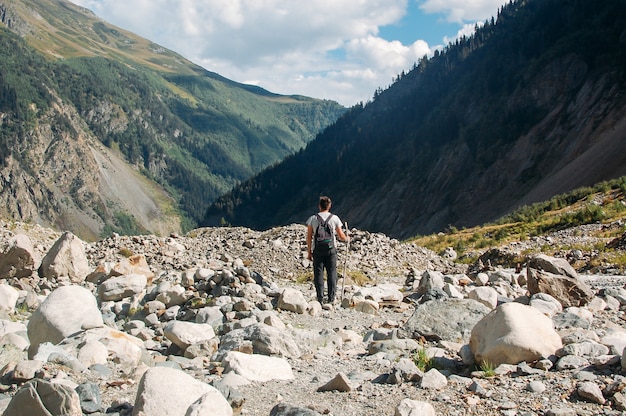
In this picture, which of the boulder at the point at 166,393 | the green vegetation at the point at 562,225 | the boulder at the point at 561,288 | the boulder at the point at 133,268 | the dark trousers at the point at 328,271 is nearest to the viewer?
the boulder at the point at 166,393

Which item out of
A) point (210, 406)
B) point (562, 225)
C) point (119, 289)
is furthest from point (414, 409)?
point (562, 225)

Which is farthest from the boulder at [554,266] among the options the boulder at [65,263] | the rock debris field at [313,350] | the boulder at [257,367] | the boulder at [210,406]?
the boulder at [65,263]

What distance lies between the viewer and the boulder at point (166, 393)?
4848mm

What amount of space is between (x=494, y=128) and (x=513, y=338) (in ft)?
264

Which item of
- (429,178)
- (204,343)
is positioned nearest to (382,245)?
(204,343)

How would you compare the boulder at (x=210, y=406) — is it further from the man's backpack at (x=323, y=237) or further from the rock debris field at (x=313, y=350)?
the man's backpack at (x=323, y=237)

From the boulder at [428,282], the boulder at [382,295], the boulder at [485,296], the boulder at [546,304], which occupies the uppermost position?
the boulder at [428,282]

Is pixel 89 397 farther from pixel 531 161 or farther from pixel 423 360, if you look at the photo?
pixel 531 161

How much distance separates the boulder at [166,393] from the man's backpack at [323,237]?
6.72 meters

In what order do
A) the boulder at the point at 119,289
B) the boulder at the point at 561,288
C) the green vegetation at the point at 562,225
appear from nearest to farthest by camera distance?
the boulder at the point at 561,288 < the boulder at the point at 119,289 < the green vegetation at the point at 562,225

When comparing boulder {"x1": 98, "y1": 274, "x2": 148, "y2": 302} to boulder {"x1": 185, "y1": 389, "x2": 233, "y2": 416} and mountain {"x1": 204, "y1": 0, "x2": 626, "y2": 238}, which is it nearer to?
boulder {"x1": 185, "y1": 389, "x2": 233, "y2": 416}

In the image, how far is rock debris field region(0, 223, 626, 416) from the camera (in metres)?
4.92

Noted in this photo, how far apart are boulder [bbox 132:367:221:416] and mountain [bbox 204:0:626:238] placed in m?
48.0

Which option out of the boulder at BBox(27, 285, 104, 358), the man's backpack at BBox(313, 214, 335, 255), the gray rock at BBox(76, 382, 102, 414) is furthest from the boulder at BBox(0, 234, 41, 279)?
the gray rock at BBox(76, 382, 102, 414)
